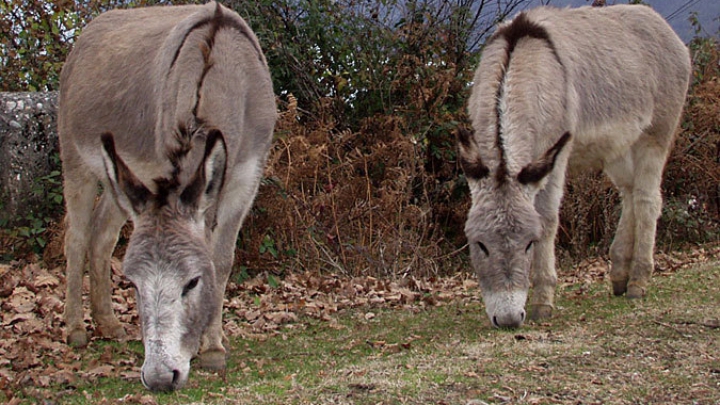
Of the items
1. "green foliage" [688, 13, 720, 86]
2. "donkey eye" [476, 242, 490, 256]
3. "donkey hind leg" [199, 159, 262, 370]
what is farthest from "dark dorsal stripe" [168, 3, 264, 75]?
"green foliage" [688, 13, 720, 86]

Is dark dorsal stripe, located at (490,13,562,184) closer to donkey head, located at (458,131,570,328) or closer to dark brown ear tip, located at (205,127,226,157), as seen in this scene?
donkey head, located at (458,131,570,328)

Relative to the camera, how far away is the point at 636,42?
306 inches

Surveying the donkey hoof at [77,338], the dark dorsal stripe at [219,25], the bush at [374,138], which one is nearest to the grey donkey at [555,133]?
the dark dorsal stripe at [219,25]

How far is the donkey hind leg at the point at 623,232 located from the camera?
295 inches

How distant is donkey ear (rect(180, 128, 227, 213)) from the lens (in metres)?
4.33

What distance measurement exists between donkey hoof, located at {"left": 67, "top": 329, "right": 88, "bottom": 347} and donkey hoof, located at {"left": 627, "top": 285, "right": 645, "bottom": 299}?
4480 millimetres

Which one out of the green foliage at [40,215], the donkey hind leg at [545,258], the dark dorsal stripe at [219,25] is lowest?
the green foliage at [40,215]

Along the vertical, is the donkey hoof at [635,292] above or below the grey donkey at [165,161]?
below

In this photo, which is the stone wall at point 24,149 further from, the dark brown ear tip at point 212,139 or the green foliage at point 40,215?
the dark brown ear tip at point 212,139

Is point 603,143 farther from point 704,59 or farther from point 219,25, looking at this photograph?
point 704,59

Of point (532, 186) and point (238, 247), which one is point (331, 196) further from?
point (532, 186)

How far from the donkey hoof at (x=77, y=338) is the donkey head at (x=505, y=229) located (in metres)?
2.76

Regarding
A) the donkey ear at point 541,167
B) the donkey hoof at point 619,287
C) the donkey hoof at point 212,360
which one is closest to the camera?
the donkey hoof at point 212,360

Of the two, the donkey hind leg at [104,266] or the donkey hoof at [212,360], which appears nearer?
the donkey hoof at [212,360]
